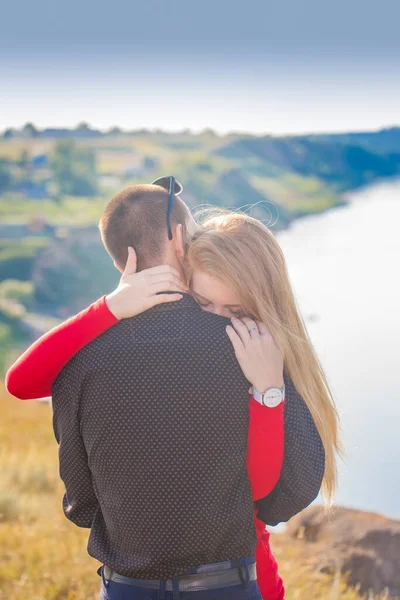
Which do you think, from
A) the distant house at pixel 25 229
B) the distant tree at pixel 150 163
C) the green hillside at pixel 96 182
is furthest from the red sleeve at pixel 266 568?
the distant tree at pixel 150 163

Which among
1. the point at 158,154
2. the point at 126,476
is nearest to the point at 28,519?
the point at 126,476

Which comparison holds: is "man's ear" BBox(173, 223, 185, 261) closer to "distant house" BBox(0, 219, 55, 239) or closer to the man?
the man

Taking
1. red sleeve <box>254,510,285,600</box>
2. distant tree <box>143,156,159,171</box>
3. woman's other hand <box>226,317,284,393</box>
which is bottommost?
red sleeve <box>254,510,285,600</box>

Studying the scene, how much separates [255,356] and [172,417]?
0.25 meters

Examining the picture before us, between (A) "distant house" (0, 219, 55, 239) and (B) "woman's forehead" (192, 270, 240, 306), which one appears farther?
(A) "distant house" (0, 219, 55, 239)

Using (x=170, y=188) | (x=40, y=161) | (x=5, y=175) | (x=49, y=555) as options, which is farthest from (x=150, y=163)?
(x=170, y=188)

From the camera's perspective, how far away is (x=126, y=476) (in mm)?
1720

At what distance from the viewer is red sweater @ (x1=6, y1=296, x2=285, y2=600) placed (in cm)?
171

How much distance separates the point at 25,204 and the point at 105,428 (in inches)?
2745

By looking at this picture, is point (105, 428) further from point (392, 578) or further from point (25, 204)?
point (25, 204)

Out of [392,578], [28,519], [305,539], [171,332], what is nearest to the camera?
[171,332]

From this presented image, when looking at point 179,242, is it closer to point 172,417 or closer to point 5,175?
point 172,417

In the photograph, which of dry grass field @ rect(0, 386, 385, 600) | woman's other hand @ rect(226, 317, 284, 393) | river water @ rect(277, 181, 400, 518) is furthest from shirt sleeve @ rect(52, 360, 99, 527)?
dry grass field @ rect(0, 386, 385, 600)

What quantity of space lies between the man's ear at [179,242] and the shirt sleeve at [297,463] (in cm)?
46
